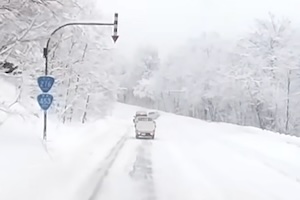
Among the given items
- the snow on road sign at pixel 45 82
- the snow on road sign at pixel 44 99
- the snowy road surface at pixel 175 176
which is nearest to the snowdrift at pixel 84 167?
the snowy road surface at pixel 175 176

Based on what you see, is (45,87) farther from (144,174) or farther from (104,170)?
(144,174)

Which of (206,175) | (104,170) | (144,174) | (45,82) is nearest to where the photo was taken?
(206,175)

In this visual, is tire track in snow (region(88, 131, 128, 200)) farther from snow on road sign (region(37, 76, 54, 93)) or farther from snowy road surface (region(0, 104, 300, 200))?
snow on road sign (region(37, 76, 54, 93))

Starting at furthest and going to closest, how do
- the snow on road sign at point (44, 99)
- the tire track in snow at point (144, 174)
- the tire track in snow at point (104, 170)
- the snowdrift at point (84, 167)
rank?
the snow on road sign at point (44, 99) → the tire track in snow at point (144, 174) → the tire track in snow at point (104, 170) → the snowdrift at point (84, 167)

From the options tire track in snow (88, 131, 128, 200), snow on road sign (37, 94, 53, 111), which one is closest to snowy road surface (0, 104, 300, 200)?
tire track in snow (88, 131, 128, 200)

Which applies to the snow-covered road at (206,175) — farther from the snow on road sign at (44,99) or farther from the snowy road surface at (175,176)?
the snow on road sign at (44,99)

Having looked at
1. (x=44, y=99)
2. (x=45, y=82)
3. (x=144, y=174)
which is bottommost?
(x=144, y=174)

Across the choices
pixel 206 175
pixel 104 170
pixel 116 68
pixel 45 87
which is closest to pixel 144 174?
pixel 104 170

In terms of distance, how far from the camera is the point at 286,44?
54.3 metres

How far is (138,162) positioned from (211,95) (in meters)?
54.2

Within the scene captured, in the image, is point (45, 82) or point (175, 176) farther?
point (45, 82)

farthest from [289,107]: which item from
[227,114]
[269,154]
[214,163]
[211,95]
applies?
[214,163]

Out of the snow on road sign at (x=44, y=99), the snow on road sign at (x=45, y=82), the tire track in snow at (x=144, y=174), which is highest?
the snow on road sign at (x=45, y=82)

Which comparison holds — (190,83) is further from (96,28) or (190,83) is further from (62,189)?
(62,189)
